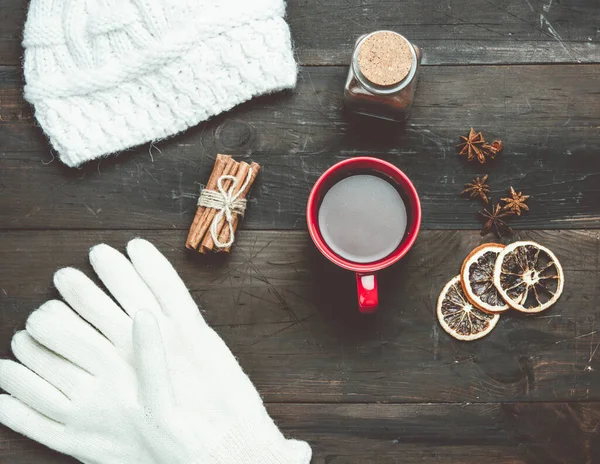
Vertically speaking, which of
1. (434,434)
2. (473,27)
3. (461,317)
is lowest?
(434,434)

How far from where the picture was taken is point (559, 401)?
3.12 feet

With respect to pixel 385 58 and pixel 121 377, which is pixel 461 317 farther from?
pixel 121 377

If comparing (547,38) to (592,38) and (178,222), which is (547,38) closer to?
(592,38)

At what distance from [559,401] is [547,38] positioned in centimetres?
53

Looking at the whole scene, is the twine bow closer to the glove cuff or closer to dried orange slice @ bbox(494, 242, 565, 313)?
the glove cuff

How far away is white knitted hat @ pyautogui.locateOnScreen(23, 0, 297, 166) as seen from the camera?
0.92m

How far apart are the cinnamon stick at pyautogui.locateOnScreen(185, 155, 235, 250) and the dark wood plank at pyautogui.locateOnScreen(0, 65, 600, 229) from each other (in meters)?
0.03

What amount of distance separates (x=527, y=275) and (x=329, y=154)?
0.34 meters

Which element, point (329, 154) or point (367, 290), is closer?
point (367, 290)

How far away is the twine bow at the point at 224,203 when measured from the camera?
35.6 inches

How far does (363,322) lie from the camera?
3.10 ft

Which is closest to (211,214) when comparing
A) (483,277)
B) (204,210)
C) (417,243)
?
(204,210)

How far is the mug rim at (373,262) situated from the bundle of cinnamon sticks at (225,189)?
0.12 meters

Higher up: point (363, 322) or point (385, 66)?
point (385, 66)
